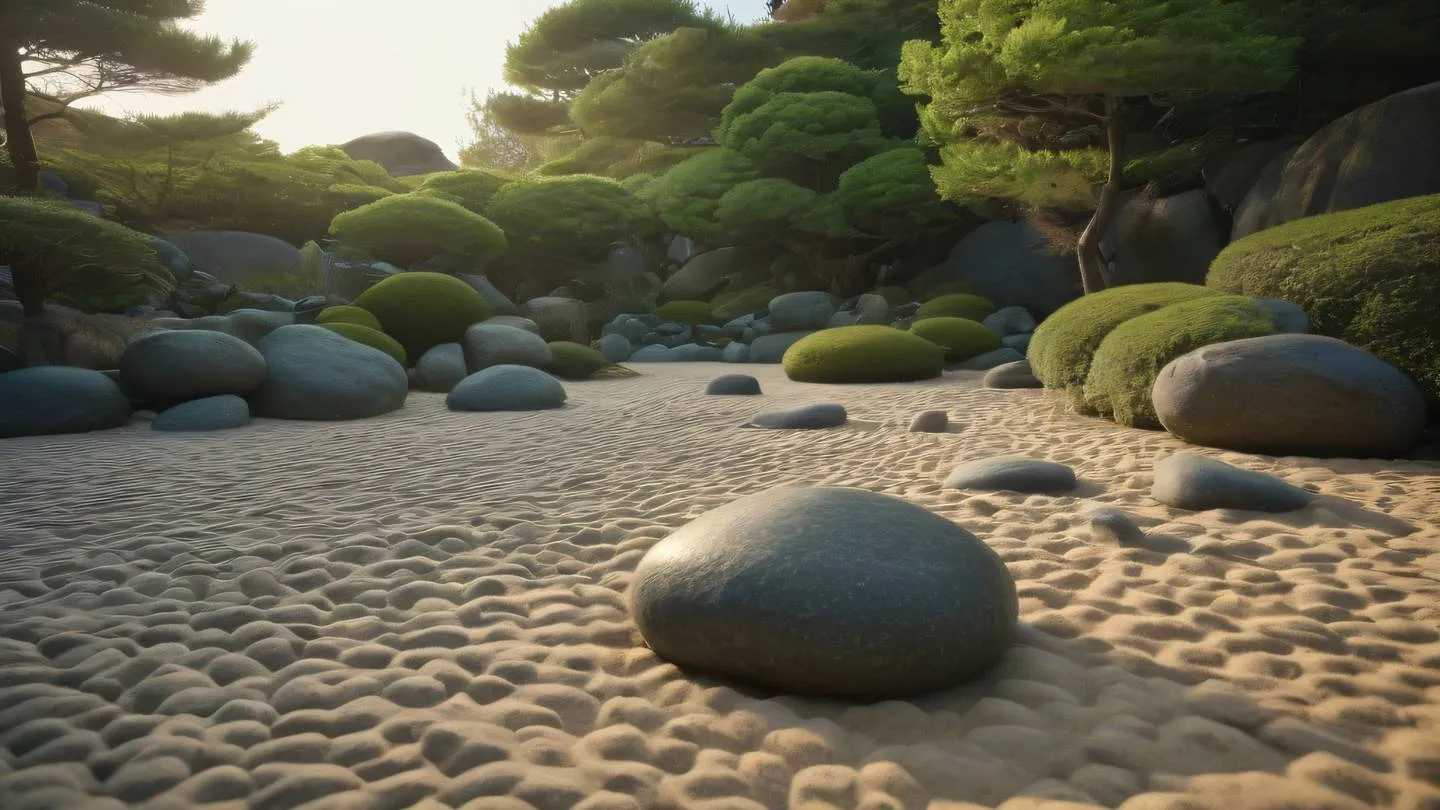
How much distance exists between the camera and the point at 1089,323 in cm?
661

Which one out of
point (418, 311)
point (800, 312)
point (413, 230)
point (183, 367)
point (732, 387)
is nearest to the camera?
point (183, 367)

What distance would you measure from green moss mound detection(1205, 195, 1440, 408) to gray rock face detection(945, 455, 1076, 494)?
Result: 2.45 m

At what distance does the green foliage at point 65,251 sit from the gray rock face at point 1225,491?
8.50m

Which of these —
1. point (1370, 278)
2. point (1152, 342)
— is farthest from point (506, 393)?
point (1370, 278)

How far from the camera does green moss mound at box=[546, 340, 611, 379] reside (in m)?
10.8

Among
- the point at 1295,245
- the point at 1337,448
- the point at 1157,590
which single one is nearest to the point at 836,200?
the point at 1295,245

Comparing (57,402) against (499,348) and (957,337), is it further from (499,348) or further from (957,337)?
(957,337)

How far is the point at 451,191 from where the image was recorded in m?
19.2

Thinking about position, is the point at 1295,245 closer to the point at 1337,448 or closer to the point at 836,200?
the point at 1337,448

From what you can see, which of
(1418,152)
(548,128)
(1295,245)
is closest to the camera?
(1295,245)

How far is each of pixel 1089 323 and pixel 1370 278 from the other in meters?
1.88

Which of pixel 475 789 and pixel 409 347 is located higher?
pixel 409 347

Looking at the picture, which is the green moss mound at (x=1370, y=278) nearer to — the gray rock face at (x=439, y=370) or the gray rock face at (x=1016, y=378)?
the gray rock face at (x=1016, y=378)

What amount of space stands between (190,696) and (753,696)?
4.54 feet
